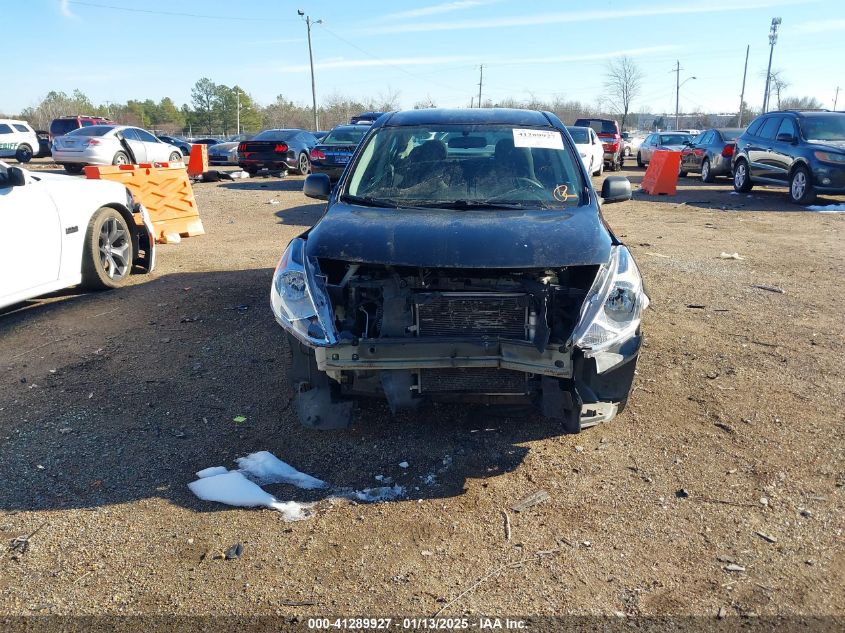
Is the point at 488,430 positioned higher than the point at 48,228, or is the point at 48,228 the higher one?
the point at 48,228

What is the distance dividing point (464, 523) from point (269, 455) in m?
1.20

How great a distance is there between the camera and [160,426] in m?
4.08

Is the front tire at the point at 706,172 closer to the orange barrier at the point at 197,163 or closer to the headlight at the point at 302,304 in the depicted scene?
the orange barrier at the point at 197,163

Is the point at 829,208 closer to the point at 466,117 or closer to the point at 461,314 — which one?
the point at 466,117

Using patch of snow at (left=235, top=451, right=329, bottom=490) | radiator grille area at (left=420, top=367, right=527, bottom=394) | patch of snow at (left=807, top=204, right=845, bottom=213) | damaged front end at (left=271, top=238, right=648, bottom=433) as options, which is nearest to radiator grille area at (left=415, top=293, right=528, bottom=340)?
damaged front end at (left=271, top=238, right=648, bottom=433)

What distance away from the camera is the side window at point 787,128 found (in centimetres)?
1420

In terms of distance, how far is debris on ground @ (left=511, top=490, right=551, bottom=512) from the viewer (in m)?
3.27

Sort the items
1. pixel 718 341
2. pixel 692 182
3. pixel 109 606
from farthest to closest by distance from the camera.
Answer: pixel 692 182 < pixel 718 341 < pixel 109 606

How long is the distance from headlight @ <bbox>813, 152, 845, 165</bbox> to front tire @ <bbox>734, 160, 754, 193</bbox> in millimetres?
2456

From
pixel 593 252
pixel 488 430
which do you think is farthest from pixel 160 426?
pixel 593 252

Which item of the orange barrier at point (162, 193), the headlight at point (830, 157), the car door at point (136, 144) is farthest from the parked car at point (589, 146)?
the car door at point (136, 144)

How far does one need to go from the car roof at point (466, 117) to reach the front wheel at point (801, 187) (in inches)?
422

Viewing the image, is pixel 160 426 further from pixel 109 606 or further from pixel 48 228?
pixel 48 228

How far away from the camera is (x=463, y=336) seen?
3.45 meters
